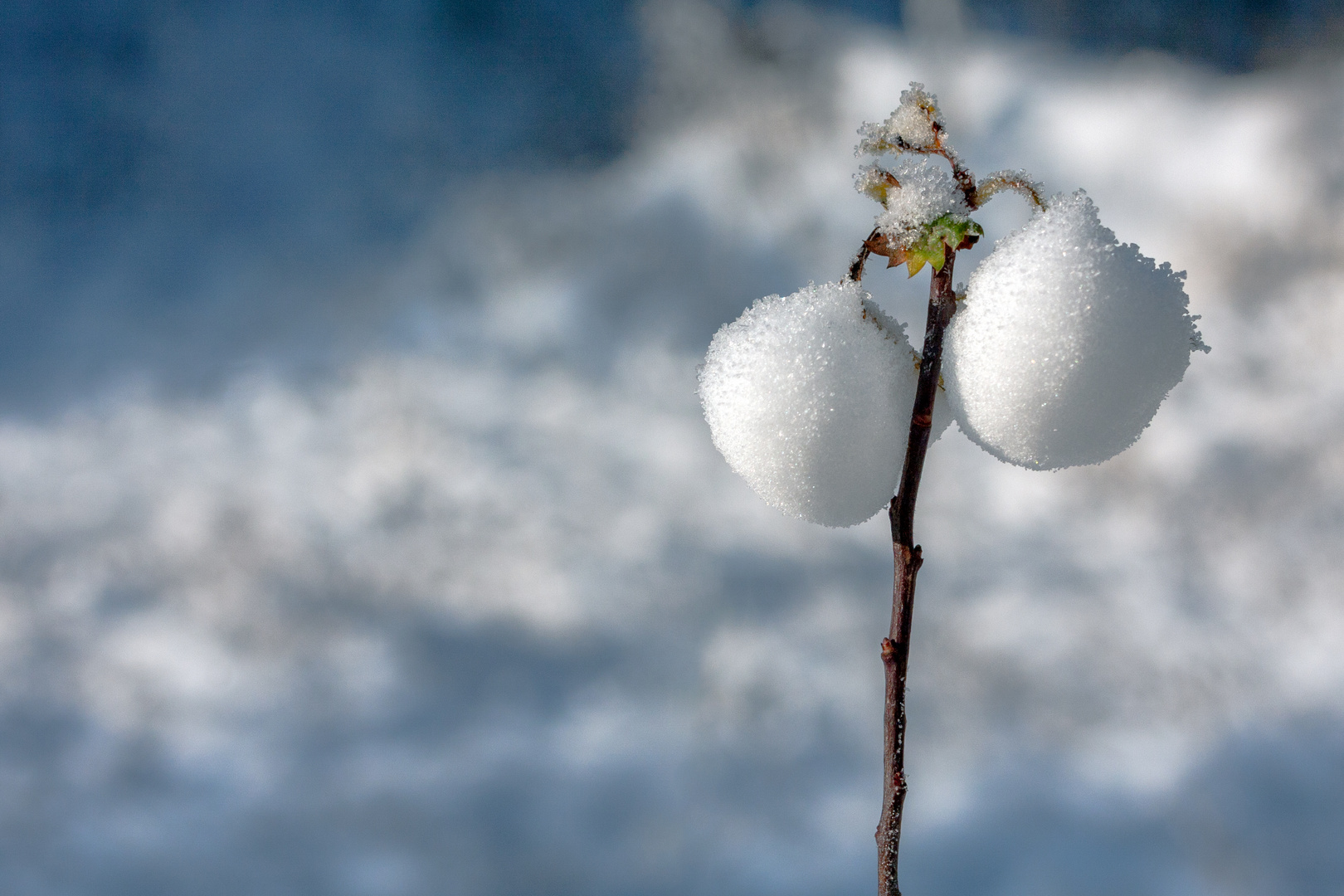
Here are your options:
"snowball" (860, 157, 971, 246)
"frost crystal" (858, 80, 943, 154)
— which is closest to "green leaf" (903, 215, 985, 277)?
"snowball" (860, 157, 971, 246)

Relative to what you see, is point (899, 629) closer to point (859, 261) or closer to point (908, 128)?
point (859, 261)

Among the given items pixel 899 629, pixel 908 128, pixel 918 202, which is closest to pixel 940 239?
pixel 918 202

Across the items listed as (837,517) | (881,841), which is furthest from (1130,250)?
(881,841)

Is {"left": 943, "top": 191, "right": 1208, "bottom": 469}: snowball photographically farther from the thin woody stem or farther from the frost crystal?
the frost crystal

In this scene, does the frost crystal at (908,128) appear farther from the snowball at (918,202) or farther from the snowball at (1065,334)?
the snowball at (1065,334)

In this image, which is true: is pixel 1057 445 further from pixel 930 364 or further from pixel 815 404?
pixel 815 404

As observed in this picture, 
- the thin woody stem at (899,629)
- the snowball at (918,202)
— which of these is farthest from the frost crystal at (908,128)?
the thin woody stem at (899,629)
